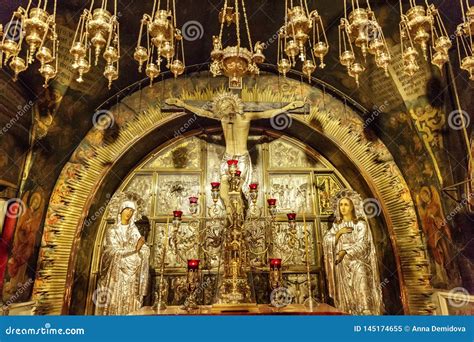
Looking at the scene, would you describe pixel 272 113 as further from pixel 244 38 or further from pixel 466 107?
pixel 466 107

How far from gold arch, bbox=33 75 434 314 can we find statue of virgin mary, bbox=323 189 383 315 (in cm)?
95

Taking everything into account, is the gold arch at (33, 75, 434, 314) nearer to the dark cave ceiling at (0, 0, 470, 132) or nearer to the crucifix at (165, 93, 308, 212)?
the dark cave ceiling at (0, 0, 470, 132)

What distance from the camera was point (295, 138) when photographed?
7.54 m

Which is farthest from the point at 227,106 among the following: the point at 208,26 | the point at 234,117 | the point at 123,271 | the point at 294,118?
the point at 123,271

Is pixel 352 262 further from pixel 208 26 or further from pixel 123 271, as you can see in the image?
pixel 208 26

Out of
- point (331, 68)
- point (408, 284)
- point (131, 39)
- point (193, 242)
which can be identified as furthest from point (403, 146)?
point (131, 39)

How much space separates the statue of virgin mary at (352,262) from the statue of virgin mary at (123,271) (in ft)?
10.7

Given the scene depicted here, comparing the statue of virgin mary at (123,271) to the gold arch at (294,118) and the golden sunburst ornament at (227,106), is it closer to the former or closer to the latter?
the gold arch at (294,118)

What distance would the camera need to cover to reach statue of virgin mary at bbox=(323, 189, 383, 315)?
550cm

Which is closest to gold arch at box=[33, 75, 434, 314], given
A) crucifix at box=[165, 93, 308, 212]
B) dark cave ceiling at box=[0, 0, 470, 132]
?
dark cave ceiling at box=[0, 0, 470, 132]

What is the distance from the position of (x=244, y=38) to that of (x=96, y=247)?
5052 mm

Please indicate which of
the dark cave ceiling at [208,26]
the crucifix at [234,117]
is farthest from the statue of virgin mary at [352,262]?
the dark cave ceiling at [208,26]

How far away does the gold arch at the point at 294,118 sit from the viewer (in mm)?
6047

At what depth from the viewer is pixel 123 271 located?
5707 mm
